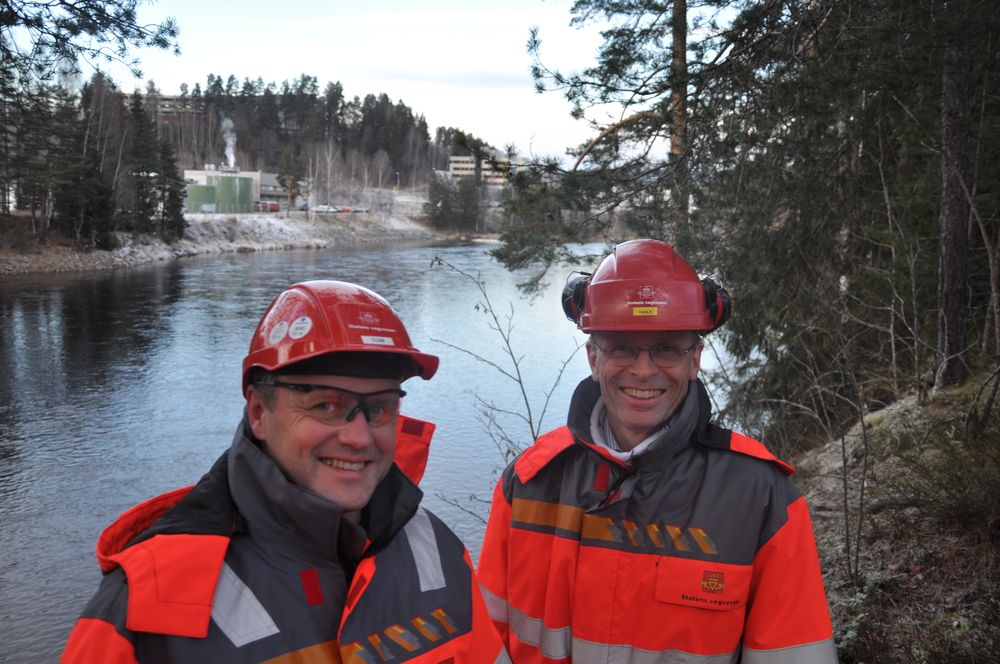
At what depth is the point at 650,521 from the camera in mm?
2111

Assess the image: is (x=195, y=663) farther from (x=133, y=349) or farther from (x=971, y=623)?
(x=133, y=349)

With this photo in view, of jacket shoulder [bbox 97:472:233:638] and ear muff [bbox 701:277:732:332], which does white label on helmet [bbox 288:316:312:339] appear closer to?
jacket shoulder [bbox 97:472:233:638]

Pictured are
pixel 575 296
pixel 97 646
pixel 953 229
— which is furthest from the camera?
pixel 953 229

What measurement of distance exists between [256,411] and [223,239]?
48804mm

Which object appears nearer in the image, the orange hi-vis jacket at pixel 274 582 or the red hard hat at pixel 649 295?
the orange hi-vis jacket at pixel 274 582

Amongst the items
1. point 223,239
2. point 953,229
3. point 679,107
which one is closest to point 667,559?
point 679,107

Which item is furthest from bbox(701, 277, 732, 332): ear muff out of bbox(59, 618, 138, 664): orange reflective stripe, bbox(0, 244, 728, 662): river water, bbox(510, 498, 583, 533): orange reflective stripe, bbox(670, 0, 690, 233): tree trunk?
bbox(0, 244, 728, 662): river water

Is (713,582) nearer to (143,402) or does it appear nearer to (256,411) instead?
(256,411)

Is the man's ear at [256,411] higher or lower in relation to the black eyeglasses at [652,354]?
lower

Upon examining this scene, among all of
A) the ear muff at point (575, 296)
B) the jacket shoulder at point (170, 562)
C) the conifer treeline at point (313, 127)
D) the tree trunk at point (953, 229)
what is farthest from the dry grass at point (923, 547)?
the conifer treeline at point (313, 127)

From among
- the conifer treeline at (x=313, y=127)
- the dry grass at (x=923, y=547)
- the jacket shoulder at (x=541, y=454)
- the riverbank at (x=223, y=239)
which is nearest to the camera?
the jacket shoulder at (x=541, y=454)

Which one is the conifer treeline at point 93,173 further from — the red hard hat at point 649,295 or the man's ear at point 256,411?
the man's ear at point 256,411

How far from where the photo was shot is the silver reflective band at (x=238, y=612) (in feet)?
4.72

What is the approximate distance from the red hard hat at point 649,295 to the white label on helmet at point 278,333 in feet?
2.93
